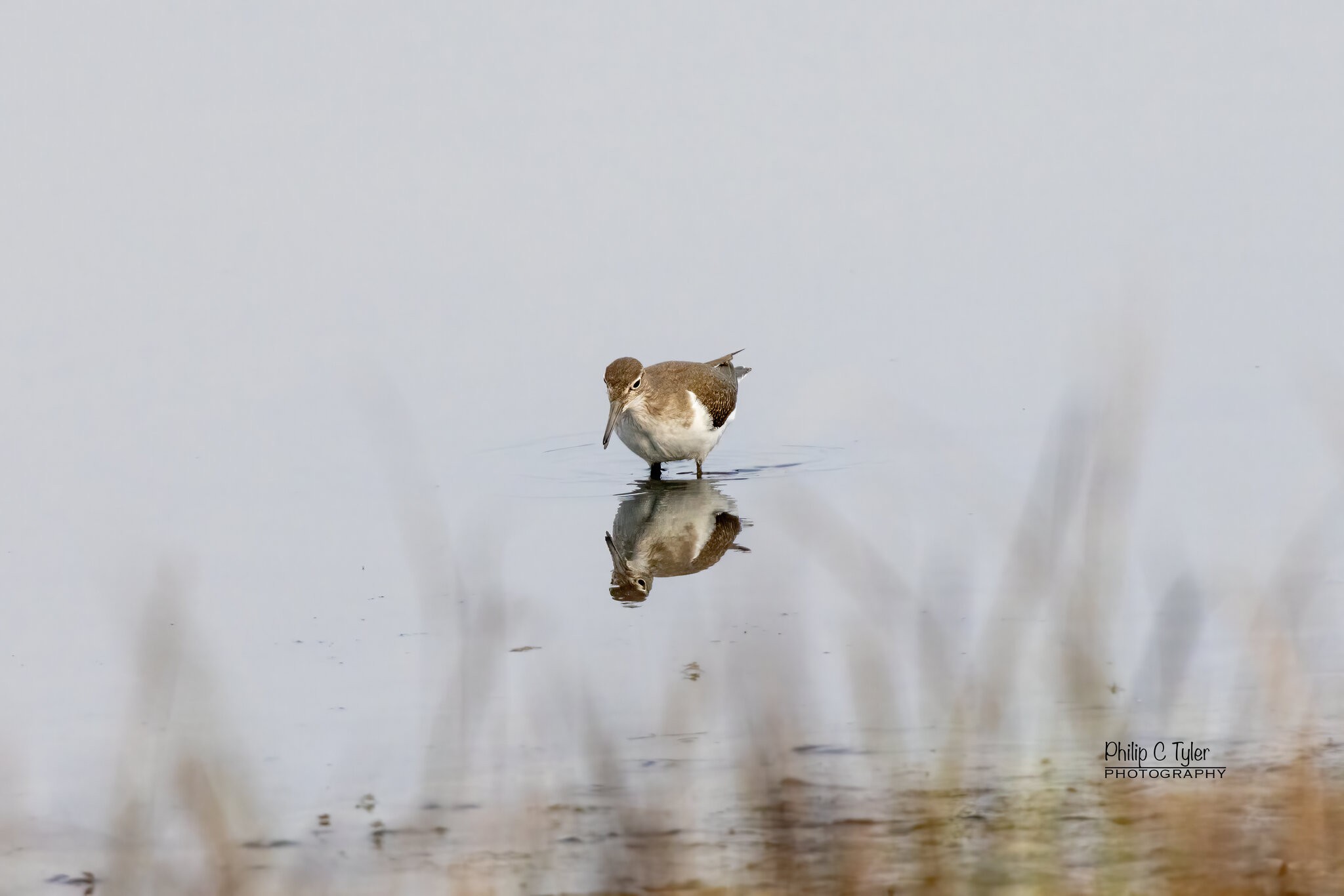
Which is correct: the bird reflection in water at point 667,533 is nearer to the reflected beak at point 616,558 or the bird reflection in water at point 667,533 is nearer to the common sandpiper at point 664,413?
the reflected beak at point 616,558

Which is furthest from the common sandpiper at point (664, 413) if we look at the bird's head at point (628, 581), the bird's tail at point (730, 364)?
the bird's head at point (628, 581)

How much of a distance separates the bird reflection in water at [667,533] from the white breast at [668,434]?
10.6 inches

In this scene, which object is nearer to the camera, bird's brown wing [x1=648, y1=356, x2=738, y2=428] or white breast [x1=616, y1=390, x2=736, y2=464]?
white breast [x1=616, y1=390, x2=736, y2=464]

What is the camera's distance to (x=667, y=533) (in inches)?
477

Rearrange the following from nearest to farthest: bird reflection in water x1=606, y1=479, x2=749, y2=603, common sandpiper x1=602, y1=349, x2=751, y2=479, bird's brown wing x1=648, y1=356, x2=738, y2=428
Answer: bird reflection in water x1=606, y1=479, x2=749, y2=603
common sandpiper x1=602, y1=349, x2=751, y2=479
bird's brown wing x1=648, y1=356, x2=738, y2=428

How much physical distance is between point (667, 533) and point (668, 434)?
1.88m

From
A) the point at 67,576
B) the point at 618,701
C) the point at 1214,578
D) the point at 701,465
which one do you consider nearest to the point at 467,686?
the point at 618,701

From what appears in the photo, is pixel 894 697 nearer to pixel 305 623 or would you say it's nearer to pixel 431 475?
pixel 305 623

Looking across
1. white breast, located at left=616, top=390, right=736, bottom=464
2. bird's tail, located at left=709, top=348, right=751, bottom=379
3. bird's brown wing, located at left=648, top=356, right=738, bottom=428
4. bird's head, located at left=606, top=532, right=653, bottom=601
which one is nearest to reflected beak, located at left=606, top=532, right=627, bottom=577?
bird's head, located at left=606, top=532, right=653, bottom=601

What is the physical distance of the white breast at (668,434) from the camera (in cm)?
1386

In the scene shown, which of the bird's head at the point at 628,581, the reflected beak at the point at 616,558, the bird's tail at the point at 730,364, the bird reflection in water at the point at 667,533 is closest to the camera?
the bird's head at the point at 628,581

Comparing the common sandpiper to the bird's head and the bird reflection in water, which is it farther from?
the bird's head

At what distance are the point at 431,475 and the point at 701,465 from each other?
7.34 ft

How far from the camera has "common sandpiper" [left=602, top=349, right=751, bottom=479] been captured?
13.9 meters
